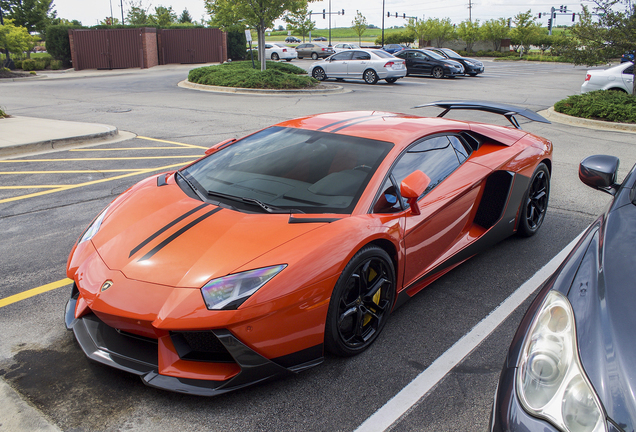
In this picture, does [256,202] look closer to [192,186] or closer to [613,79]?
[192,186]

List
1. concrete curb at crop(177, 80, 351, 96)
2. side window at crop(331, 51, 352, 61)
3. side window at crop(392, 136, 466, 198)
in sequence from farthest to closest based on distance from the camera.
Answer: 1. side window at crop(331, 51, 352, 61)
2. concrete curb at crop(177, 80, 351, 96)
3. side window at crop(392, 136, 466, 198)

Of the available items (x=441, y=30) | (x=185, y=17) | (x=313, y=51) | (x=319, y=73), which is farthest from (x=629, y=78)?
(x=185, y=17)

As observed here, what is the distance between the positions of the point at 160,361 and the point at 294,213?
110cm

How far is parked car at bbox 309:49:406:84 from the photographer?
22.3 metres

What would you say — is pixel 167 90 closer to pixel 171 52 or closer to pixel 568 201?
pixel 568 201

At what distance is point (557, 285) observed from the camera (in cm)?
204

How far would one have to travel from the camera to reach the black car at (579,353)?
1519 millimetres

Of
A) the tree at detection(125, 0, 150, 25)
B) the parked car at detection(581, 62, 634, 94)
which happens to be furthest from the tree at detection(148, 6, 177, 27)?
the parked car at detection(581, 62, 634, 94)

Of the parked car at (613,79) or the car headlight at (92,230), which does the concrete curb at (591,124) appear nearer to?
the parked car at (613,79)

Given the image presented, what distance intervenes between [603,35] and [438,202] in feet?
40.7

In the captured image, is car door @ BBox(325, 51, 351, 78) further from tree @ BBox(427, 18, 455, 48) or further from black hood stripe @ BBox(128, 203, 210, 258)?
tree @ BBox(427, 18, 455, 48)

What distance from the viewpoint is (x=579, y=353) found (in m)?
1.67

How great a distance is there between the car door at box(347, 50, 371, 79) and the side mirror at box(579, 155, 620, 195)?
67.4ft

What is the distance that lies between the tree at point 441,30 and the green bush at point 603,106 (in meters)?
50.4
